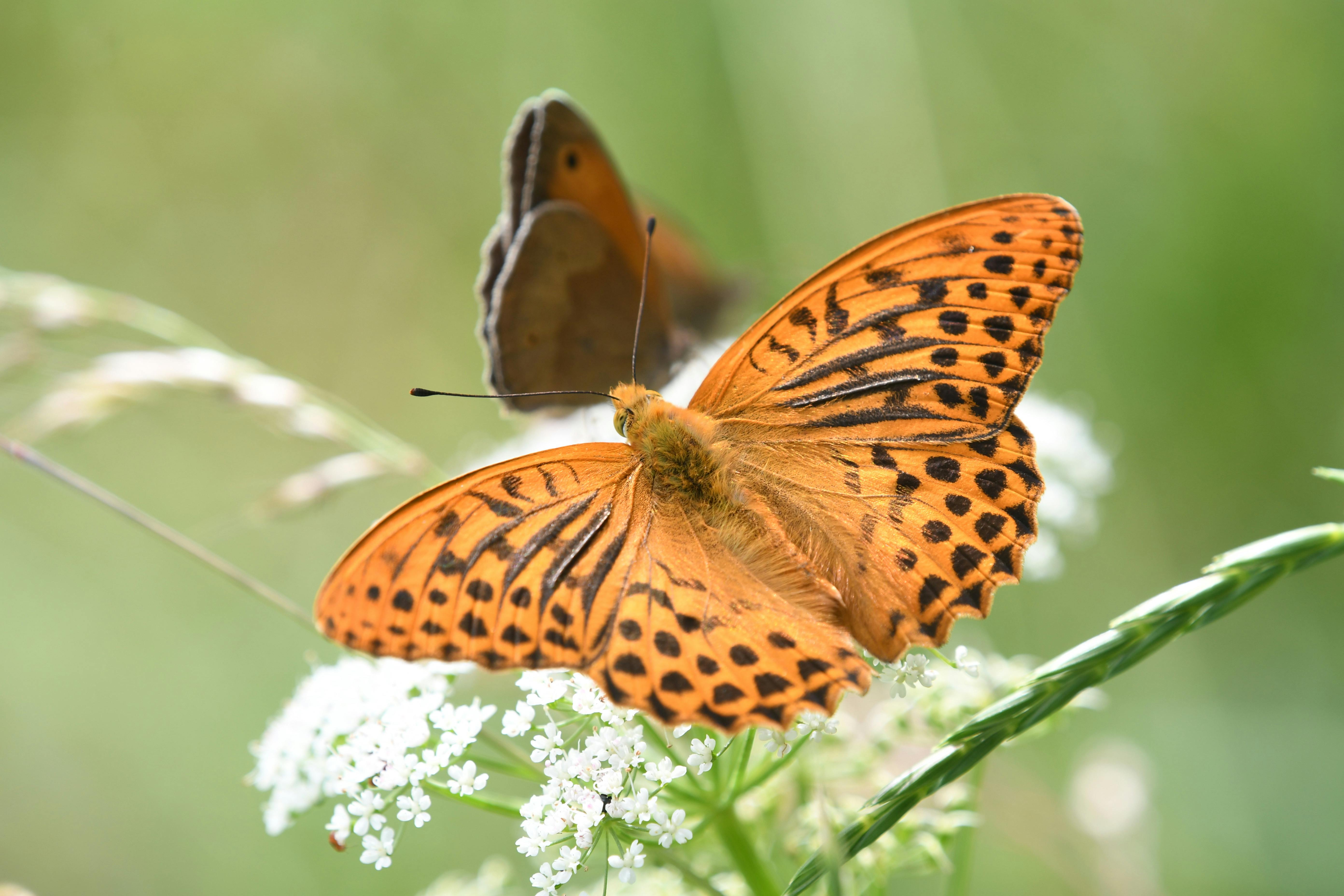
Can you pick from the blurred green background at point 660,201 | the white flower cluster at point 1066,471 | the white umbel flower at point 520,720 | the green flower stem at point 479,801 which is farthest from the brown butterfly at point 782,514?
the blurred green background at point 660,201

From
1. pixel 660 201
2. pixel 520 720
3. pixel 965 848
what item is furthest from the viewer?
pixel 660 201

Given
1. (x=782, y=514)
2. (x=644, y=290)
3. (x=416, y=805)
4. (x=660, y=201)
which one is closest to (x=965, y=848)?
(x=782, y=514)

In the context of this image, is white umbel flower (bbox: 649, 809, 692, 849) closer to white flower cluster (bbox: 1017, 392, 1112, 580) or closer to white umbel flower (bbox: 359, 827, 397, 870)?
white umbel flower (bbox: 359, 827, 397, 870)

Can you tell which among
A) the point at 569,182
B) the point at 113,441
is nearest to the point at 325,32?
the point at 113,441

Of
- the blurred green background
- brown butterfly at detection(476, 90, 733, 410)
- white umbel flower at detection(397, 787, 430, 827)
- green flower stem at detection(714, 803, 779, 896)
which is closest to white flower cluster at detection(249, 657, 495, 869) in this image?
white umbel flower at detection(397, 787, 430, 827)

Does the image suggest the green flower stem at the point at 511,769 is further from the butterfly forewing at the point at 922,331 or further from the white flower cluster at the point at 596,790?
the butterfly forewing at the point at 922,331

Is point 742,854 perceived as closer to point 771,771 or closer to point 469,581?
point 771,771

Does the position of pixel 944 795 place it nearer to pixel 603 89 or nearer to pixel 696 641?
pixel 696 641
